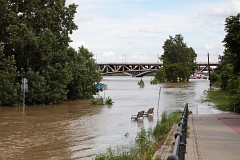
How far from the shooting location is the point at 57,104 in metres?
42.6

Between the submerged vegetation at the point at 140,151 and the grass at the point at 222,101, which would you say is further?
the grass at the point at 222,101

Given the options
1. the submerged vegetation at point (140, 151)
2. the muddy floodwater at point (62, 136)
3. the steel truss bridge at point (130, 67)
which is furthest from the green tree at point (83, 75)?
the steel truss bridge at point (130, 67)

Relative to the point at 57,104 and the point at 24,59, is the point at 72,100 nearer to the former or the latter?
the point at 57,104

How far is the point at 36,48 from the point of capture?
38.8 m

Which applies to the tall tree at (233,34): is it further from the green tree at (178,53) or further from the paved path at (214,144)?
the green tree at (178,53)

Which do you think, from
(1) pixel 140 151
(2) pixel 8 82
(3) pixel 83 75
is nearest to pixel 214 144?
(1) pixel 140 151

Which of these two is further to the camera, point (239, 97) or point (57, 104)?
point (57, 104)

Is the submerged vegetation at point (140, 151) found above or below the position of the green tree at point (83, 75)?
below

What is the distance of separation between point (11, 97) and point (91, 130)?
60.1 feet

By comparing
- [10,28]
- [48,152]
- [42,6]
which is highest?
[42,6]

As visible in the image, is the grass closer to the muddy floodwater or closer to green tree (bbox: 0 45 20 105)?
the muddy floodwater

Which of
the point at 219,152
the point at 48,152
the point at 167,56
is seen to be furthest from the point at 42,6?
the point at 167,56

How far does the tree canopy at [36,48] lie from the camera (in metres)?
38.2

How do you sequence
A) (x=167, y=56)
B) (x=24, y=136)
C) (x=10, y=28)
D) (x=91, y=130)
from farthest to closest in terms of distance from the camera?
(x=167, y=56) → (x=10, y=28) → (x=91, y=130) → (x=24, y=136)
